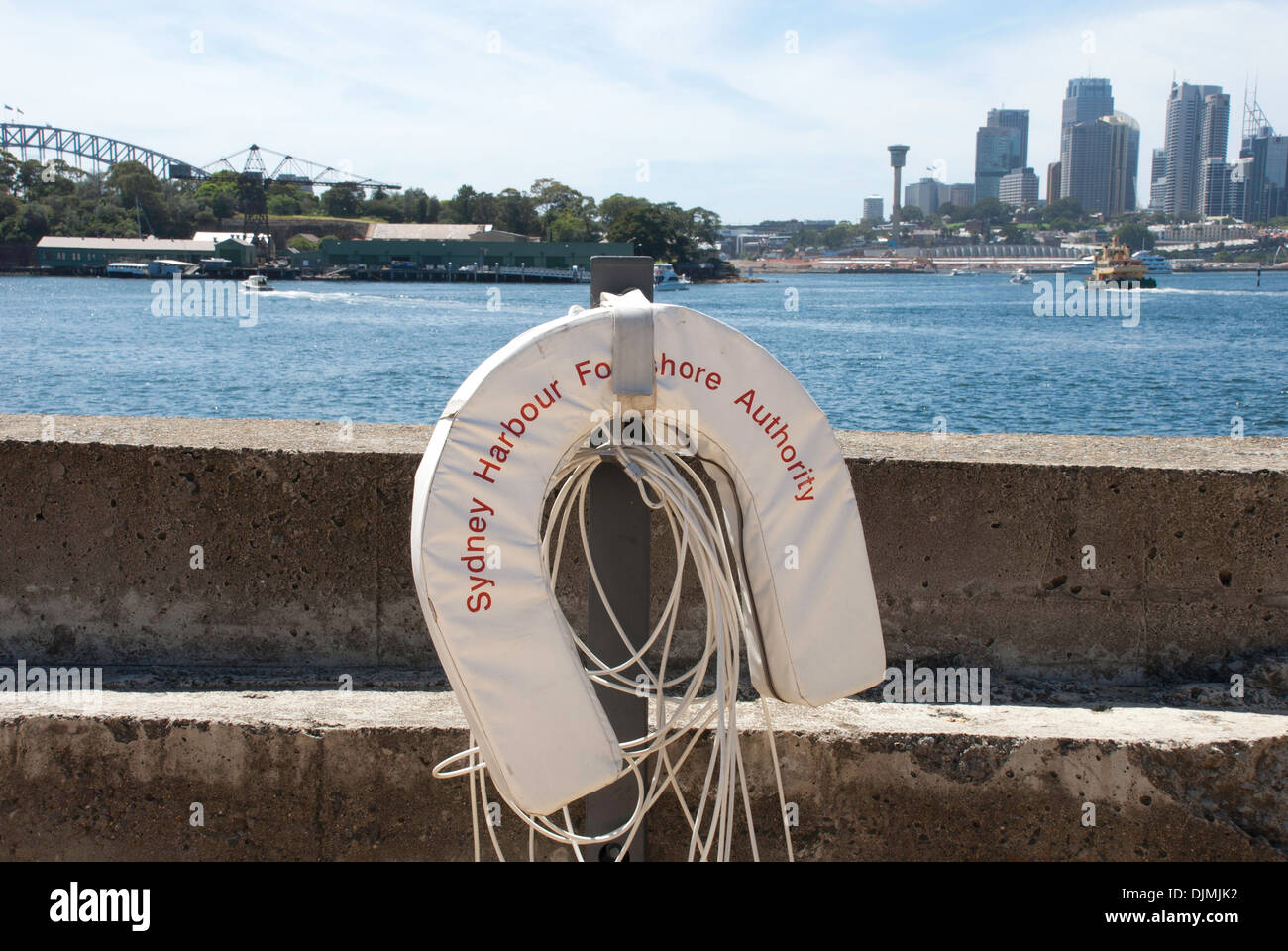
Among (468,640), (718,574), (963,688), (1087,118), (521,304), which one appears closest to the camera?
(468,640)

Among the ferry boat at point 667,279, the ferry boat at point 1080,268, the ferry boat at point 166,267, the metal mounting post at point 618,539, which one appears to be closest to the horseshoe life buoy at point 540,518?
the metal mounting post at point 618,539

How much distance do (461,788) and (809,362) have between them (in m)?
34.4

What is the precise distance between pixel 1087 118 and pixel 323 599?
194144 millimetres

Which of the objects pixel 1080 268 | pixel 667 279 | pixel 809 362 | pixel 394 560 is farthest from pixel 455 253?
pixel 394 560

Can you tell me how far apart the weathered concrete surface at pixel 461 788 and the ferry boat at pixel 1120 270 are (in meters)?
96.3

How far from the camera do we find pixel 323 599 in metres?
3.34

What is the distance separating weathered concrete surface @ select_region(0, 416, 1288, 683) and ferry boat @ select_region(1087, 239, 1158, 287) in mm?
95744

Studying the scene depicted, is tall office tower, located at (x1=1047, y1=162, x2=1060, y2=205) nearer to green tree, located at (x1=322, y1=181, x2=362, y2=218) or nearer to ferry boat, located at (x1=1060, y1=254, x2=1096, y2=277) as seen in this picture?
ferry boat, located at (x1=1060, y1=254, x2=1096, y2=277)

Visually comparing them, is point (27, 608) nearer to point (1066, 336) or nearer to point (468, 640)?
point (468, 640)

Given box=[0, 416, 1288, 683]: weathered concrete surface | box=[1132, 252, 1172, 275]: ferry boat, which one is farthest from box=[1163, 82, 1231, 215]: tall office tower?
box=[0, 416, 1288, 683]: weathered concrete surface

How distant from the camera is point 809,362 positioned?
36656 millimetres

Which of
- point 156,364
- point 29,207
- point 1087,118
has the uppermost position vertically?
point 1087,118

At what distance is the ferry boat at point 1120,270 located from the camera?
9169 centimetres
